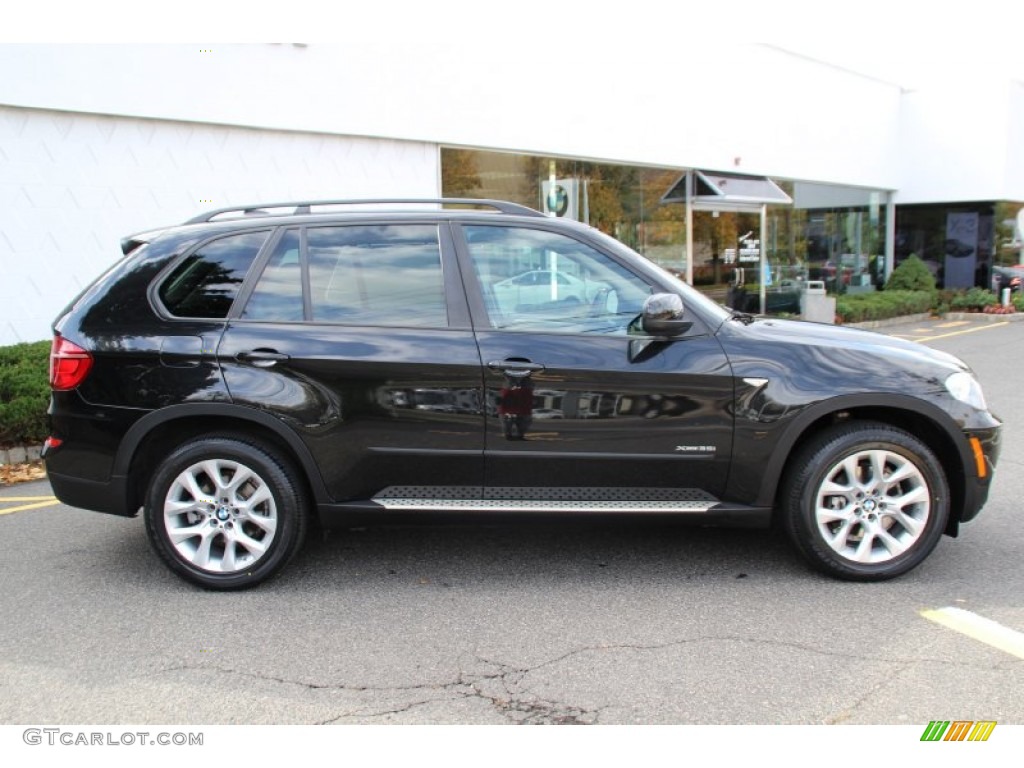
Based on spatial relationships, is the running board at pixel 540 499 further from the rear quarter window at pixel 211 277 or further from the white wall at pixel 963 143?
the white wall at pixel 963 143

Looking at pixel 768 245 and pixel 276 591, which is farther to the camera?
pixel 768 245

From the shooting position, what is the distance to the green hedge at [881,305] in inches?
696

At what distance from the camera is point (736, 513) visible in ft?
13.1

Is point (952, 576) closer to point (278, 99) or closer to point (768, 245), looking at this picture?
point (278, 99)

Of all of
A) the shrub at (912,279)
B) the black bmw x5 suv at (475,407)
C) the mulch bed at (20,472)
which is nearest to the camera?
the black bmw x5 suv at (475,407)

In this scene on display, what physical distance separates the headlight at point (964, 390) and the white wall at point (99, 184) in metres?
8.40

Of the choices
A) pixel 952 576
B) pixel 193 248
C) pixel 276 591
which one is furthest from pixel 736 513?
pixel 193 248

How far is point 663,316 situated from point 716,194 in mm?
13421

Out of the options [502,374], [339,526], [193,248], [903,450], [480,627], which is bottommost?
[480,627]

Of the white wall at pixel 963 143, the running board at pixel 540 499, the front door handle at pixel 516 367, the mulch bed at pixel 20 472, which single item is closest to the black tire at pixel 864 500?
the running board at pixel 540 499

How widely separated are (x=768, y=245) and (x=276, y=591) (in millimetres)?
16942

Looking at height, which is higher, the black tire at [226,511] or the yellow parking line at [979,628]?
the black tire at [226,511]

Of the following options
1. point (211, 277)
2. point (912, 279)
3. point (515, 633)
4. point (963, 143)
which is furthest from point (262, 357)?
point (963, 143)

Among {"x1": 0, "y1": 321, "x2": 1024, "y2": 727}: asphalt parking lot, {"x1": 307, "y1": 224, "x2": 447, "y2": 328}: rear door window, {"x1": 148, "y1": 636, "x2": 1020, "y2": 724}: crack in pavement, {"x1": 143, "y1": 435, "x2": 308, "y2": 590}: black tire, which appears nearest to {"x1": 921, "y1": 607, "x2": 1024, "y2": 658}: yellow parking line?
{"x1": 0, "y1": 321, "x2": 1024, "y2": 727}: asphalt parking lot
